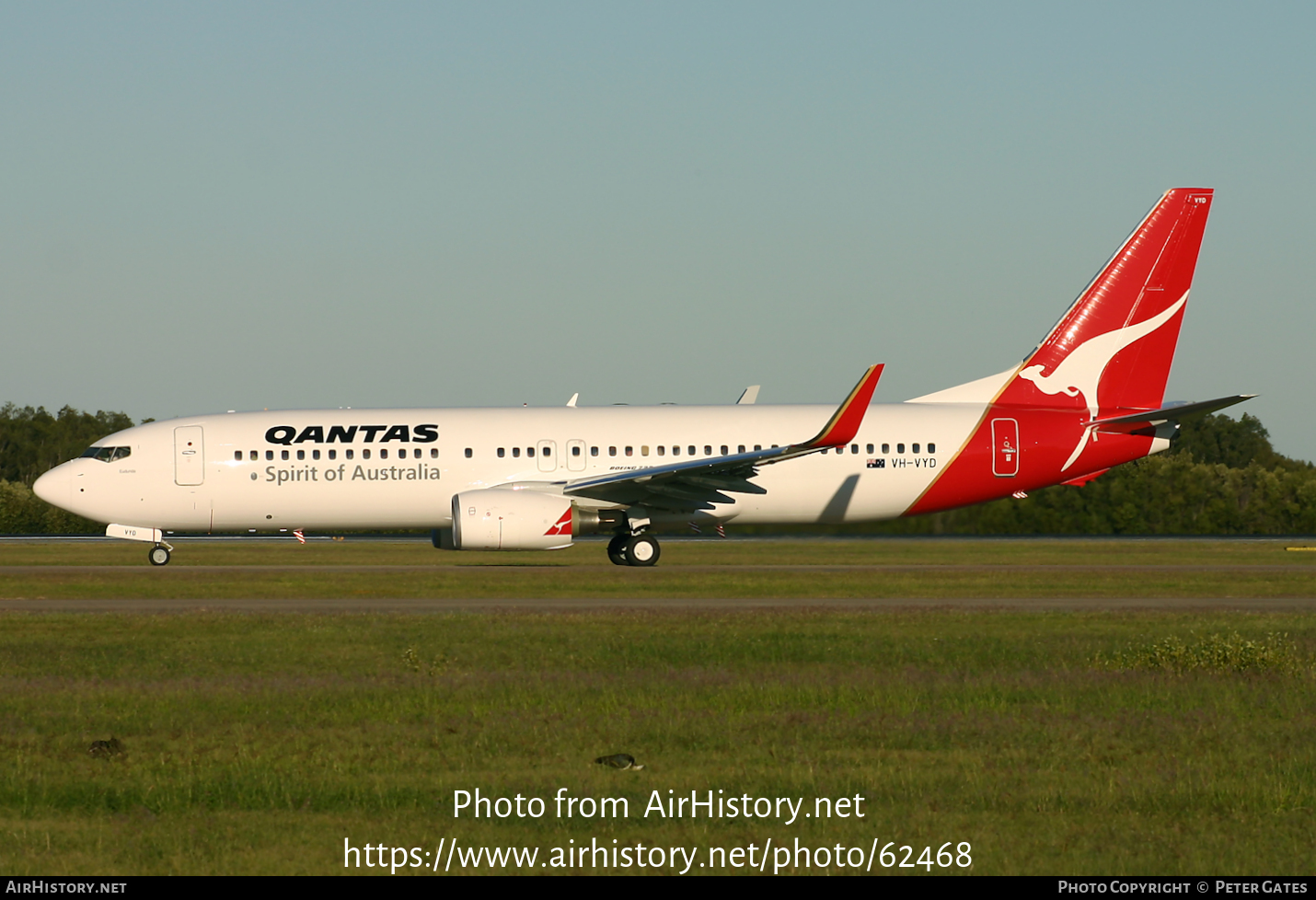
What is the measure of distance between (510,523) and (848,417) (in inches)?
305

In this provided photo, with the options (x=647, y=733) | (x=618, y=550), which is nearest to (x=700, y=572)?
(x=618, y=550)

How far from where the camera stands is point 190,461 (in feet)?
112

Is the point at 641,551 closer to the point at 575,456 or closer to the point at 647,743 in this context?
the point at 575,456

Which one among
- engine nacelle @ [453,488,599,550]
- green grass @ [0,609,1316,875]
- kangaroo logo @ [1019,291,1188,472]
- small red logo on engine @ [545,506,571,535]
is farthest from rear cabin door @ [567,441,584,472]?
green grass @ [0,609,1316,875]

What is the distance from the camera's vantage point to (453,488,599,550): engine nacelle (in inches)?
1211

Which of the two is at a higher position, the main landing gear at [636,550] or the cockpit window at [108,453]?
the cockpit window at [108,453]

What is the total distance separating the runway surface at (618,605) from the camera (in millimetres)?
21938

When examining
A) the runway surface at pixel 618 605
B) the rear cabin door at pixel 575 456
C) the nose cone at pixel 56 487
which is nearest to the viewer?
the runway surface at pixel 618 605

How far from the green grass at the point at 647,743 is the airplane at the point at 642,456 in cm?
1561

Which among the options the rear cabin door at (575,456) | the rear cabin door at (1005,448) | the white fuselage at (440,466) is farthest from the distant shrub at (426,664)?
the rear cabin door at (1005,448)

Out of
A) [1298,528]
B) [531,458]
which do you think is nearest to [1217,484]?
[1298,528]

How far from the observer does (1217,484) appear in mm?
63188

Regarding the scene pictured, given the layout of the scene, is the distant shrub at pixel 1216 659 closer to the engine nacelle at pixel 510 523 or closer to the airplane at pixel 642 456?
the engine nacelle at pixel 510 523

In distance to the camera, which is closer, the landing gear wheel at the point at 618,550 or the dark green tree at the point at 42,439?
the landing gear wheel at the point at 618,550
